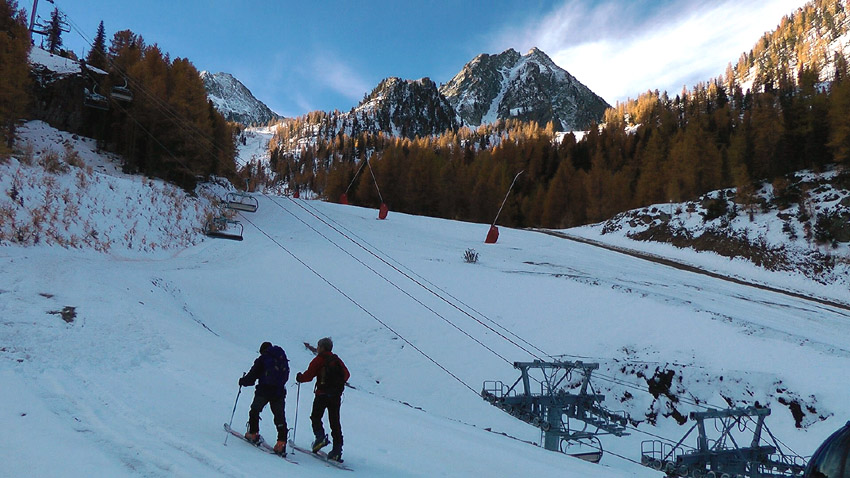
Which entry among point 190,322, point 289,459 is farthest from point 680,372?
point 190,322

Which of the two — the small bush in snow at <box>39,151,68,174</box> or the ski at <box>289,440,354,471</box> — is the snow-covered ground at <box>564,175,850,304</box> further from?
the small bush in snow at <box>39,151,68,174</box>

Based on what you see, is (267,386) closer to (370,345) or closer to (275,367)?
(275,367)

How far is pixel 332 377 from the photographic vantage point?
7.13 metres

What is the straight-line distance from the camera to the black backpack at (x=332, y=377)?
7090mm

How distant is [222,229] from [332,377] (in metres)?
25.8

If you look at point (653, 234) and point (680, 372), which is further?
point (653, 234)

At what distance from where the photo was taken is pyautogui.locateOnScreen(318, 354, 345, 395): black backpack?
7090 mm

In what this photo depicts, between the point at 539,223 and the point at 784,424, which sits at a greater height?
the point at 539,223

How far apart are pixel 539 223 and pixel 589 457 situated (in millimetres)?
67227

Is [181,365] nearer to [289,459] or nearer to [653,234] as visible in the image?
[289,459]

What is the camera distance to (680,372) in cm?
1617

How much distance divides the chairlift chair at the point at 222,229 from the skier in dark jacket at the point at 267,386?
22.1 m

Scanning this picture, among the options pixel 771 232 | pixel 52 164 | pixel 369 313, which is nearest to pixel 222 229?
pixel 52 164

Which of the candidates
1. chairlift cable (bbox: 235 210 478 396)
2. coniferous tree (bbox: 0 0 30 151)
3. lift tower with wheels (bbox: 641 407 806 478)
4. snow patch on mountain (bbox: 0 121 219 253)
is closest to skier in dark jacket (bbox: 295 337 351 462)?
lift tower with wheels (bbox: 641 407 806 478)
